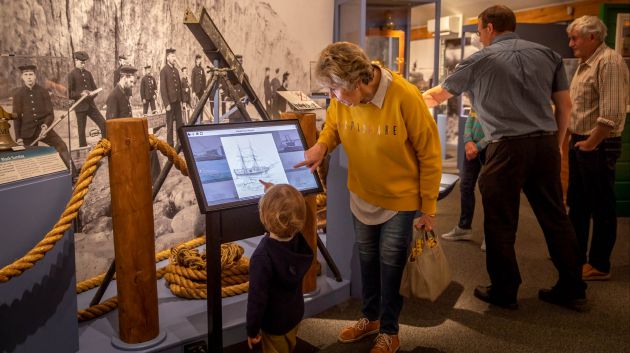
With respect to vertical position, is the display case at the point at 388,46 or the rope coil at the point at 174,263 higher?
the display case at the point at 388,46

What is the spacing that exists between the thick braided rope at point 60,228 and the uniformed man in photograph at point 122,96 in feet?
3.33

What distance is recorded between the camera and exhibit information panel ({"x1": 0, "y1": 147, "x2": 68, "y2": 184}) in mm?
2115

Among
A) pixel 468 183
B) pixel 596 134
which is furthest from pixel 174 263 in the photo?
pixel 596 134

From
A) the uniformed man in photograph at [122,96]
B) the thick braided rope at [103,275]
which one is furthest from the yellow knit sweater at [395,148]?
the thick braided rope at [103,275]

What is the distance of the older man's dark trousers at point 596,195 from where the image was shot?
12.3ft

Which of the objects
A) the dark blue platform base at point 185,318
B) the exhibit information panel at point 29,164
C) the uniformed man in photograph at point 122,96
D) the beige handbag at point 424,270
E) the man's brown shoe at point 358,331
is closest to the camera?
the exhibit information panel at point 29,164

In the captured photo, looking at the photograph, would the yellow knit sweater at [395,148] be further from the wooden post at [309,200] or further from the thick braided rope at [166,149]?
the thick braided rope at [166,149]

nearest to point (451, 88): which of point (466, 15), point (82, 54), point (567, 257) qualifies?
point (567, 257)

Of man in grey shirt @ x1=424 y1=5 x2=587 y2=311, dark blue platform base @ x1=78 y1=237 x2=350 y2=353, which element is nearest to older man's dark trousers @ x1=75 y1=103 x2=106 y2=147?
dark blue platform base @ x1=78 y1=237 x2=350 y2=353

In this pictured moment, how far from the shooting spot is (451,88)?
315cm

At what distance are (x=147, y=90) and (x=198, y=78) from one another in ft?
1.36

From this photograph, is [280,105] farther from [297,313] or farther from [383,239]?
[297,313]

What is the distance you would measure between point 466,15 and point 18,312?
32.1 ft

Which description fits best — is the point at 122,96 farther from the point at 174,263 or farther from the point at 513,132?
the point at 513,132
